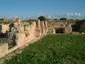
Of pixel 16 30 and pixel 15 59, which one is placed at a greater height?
pixel 16 30

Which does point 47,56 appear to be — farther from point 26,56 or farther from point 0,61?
point 0,61

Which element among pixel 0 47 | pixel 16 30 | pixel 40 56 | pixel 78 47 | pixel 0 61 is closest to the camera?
pixel 0 61

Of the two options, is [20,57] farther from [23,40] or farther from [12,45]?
[23,40]

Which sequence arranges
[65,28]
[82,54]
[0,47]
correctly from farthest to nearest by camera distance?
1. [65,28]
2. [82,54]
3. [0,47]

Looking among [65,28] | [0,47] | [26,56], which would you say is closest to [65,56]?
[26,56]

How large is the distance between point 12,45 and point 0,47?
3.49m

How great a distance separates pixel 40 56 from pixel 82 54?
3272 millimetres

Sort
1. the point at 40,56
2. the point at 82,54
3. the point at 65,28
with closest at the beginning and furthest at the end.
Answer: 1. the point at 40,56
2. the point at 82,54
3. the point at 65,28

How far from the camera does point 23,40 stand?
18.1 metres

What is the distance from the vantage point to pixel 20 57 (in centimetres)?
1280

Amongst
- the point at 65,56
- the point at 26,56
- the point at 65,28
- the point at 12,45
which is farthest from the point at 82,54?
the point at 65,28

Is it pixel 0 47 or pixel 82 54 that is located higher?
pixel 0 47

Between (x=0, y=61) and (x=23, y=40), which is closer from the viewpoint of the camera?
(x=0, y=61)

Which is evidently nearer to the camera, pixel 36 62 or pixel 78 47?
pixel 36 62
